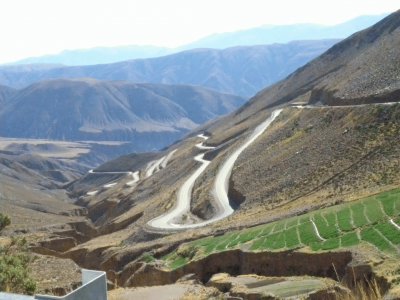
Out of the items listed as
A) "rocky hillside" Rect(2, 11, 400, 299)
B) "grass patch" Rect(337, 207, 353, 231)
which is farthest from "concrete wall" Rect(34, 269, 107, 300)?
"grass patch" Rect(337, 207, 353, 231)

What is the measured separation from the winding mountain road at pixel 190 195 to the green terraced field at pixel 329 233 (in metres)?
17.5

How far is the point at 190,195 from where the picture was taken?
69500 millimetres

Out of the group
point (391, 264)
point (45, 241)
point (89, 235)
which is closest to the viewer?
point (391, 264)

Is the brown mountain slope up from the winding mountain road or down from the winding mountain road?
up

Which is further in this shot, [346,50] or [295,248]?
[346,50]

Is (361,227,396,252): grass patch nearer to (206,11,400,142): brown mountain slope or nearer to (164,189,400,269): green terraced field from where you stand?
(164,189,400,269): green terraced field

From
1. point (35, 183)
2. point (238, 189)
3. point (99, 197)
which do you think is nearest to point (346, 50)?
point (99, 197)

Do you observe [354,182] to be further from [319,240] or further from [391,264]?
[391,264]

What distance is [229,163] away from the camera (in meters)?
75.4

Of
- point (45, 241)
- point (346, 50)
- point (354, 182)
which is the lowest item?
point (45, 241)

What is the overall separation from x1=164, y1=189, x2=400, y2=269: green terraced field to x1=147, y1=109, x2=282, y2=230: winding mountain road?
1751cm

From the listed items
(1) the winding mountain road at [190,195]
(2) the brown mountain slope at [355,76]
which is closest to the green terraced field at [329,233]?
(1) the winding mountain road at [190,195]

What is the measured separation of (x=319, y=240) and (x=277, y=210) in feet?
62.9

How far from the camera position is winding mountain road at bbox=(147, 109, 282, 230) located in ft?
177
